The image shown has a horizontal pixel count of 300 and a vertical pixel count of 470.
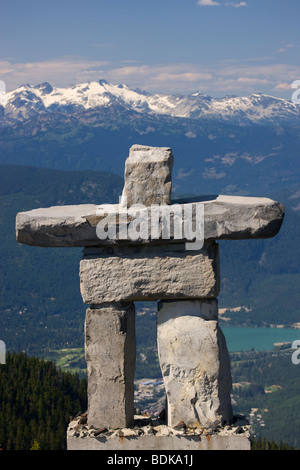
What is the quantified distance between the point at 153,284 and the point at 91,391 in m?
2.27

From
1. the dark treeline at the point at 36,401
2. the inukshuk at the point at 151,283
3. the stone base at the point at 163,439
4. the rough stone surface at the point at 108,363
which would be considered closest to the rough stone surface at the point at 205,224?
the inukshuk at the point at 151,283

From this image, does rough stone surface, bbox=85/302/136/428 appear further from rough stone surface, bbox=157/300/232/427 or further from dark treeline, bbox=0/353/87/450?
dark treeline, bbox=0/353/87/450

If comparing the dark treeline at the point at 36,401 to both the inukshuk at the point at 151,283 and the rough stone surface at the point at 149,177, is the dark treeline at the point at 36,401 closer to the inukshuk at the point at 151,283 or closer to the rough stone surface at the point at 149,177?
the inukshuk at the point at 151,283

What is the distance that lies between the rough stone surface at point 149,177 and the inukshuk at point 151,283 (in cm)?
2

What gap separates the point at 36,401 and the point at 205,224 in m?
71.8

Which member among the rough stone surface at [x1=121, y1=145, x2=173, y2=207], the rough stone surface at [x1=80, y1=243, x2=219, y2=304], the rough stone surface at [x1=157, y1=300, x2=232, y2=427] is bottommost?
the rough stone surface at [x1=157, y1=300, x2=232, y2=427]

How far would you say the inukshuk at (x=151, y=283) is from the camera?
43.4ft

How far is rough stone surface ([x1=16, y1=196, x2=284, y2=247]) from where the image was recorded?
13.0 m

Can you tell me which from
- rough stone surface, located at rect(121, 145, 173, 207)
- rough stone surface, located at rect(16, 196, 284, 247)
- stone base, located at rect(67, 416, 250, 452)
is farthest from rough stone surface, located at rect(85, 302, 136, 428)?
rough stone surface, located at rect(121, 145, 173, 207)

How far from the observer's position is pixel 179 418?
45.1ft

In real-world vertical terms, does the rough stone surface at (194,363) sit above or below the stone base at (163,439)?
above

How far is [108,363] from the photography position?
13.7m

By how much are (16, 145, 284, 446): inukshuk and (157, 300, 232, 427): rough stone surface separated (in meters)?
0.02
